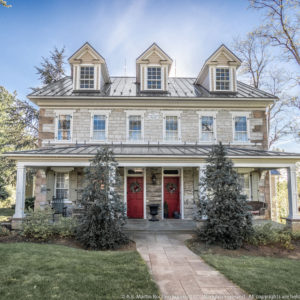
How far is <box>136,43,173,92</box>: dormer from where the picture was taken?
521 inches

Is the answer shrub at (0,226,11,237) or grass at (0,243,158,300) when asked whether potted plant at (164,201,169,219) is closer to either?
grass at (0,243,158,300)

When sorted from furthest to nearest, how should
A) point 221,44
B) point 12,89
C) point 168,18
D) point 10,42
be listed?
point 12,89, point 221,44, point 10,42, point 168,18

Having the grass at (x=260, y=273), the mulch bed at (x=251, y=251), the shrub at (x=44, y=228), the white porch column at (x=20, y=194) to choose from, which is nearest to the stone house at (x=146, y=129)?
the white porch column at (x=20, y=194)

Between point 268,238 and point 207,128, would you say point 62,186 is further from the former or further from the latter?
point 268,238

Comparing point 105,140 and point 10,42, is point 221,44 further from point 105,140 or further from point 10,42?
→ point 10,42

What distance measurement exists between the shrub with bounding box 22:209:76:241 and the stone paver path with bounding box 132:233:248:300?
8.49ft

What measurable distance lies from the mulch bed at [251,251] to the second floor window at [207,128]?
640cm

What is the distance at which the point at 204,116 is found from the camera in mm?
12711

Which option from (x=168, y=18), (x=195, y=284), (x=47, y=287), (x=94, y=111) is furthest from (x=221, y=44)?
(x=47, y=287)

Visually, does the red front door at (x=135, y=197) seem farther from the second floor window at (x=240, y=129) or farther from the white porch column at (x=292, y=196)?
the white porch column at (x=292, y=196)

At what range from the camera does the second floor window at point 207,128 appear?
494 inches

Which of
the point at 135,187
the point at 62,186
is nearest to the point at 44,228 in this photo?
the point at 62,186

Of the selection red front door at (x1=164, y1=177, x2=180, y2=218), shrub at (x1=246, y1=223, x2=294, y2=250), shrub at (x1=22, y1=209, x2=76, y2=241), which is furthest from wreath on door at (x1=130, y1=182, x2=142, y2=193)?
shrub at (x1=246, y1=223, x2=294, y2=250)

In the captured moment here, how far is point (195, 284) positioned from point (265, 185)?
9692 millimetres
